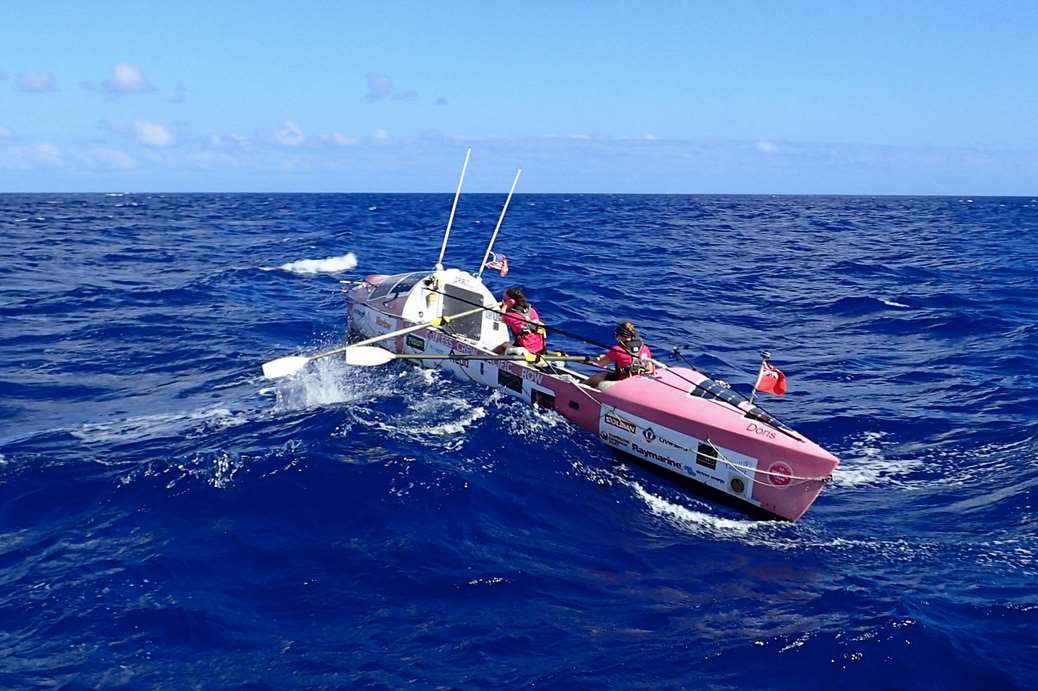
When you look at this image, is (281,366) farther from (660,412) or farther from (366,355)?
(660,412)

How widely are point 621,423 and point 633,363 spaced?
1.27 meters

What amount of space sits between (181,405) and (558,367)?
26.9ft

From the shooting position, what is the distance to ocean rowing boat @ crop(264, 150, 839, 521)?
11703 mm

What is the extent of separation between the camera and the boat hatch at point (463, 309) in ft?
58.5

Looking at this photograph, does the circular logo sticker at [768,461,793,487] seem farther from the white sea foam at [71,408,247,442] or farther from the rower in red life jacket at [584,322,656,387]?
the white sea foam at [71,408,247,442]

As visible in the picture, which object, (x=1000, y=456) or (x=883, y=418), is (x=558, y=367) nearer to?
(x=883, y=418)

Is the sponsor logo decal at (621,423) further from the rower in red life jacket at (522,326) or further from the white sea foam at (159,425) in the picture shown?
the white sea foam at (159,425)

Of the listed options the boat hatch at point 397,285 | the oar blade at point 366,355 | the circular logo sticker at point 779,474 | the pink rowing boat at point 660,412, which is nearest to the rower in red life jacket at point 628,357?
the pink rowing boat at point 660,412

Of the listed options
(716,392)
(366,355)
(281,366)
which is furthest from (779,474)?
(281,366)

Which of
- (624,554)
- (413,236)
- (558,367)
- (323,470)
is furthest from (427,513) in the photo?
(413,236)

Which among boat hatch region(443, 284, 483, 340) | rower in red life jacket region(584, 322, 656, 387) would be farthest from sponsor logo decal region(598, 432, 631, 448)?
boat hatch region(443, 284, 483, 340)

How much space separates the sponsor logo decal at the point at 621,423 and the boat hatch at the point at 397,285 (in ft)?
24.0

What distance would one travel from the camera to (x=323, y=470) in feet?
40.7

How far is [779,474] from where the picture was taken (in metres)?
11.6
